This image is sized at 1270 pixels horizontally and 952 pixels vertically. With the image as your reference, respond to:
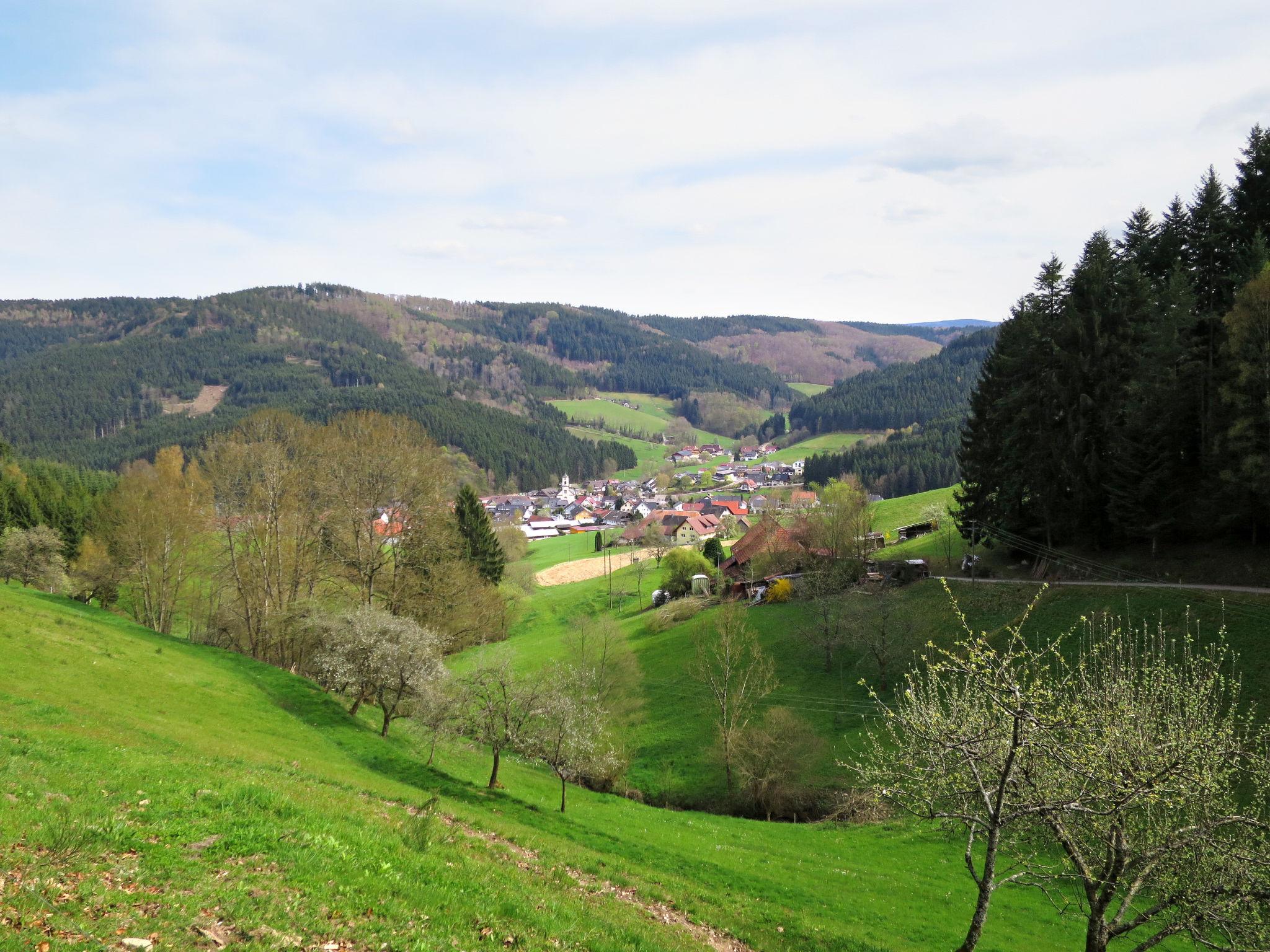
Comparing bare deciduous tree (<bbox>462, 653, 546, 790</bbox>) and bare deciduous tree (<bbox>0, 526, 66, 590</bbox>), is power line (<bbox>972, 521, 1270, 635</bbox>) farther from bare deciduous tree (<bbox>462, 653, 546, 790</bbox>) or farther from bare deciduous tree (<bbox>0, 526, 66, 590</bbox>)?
bare deciduous tree (<bbox>0, 526, 66, 590</bbox>)

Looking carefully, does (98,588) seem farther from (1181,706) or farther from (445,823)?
(1181,706)

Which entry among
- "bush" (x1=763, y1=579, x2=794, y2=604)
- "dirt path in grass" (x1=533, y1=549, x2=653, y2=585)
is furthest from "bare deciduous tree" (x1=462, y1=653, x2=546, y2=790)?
"dirt path in grass" (x1=533, y1=549, x2=653, y2=585)

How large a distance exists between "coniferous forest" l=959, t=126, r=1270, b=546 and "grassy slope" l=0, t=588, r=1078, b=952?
22062 millimetres

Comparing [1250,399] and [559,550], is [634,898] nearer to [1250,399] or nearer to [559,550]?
[1250,399]

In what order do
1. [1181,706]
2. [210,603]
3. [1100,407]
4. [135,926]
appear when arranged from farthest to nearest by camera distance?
[210,603]
[1100,407]
[1181,706]
[135,926]

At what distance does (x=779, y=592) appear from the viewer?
54.3 m

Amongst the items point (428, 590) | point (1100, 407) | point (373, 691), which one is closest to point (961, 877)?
point (373, 691)

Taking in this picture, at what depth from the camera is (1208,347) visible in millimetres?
35500

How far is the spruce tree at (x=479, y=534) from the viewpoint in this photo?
203 feet

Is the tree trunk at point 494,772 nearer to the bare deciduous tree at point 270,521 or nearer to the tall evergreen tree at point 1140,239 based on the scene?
the bare deciduous tree at point 270,521

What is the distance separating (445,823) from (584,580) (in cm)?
6479

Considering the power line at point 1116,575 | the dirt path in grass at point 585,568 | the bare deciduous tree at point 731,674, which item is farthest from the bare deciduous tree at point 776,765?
the dirt path in grass at point 585,568

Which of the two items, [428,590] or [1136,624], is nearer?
[1136,624]

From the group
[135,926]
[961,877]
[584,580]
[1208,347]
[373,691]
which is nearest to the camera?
[135,926]
